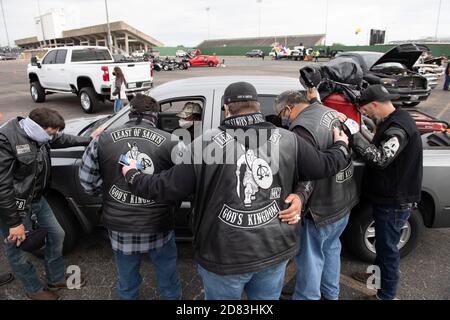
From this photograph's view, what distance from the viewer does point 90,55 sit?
11.7 m

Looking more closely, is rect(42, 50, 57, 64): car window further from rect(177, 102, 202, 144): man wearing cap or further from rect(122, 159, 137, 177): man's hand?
rect(122, 159, 137, 177): man's hand

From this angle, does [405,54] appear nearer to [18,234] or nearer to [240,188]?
[240,188]

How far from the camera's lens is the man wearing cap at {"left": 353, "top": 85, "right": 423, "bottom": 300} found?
226 centimetres

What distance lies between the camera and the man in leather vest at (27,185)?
2.26 meters

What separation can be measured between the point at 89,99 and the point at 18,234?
8586 millimetres

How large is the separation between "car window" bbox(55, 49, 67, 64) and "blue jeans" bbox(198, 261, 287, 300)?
11407 mm

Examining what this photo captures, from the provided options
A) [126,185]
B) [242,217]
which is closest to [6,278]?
[126,185]

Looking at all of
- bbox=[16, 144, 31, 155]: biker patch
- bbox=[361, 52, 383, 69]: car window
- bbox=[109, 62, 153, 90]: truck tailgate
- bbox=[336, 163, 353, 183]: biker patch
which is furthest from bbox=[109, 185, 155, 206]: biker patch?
bbox=[361, 52, 383, 69]: car window

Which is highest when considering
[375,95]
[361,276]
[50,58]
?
[50,58]

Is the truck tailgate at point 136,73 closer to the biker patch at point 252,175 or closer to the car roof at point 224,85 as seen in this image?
the car roof at point 224,85

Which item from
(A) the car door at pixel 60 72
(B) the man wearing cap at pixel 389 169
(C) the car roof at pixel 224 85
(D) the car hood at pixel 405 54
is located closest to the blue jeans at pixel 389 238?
(B) the man wearing cap at pixel 389 169

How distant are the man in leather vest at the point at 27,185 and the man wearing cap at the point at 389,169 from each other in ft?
7.20

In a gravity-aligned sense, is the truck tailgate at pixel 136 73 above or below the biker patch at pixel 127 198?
above
